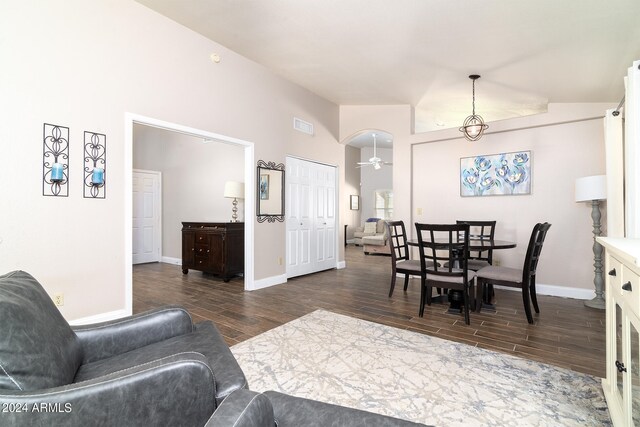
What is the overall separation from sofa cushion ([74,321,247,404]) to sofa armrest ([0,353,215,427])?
11 cm

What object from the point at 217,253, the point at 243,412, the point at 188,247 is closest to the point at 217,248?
the point at 217,253

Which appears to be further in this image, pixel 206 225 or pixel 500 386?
pixel 206 225

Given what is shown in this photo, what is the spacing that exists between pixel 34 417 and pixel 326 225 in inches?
210

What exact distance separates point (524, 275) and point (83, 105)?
14.7 ft

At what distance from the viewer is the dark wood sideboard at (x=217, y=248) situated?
520 cm

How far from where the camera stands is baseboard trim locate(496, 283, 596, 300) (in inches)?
164

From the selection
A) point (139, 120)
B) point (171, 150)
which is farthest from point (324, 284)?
point (171, 150)

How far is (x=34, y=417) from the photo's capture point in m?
0.90

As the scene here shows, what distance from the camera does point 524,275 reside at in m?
3.15

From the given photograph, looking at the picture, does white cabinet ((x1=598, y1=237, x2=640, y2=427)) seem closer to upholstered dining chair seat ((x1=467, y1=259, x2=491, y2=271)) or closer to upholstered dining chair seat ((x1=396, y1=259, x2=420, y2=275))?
upholstered dining chair seat ((x1=467, y1=259, x2=491, y2=271))

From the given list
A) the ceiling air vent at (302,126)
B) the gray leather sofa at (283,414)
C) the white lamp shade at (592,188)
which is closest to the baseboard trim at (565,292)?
the white lamp shade at (592,188)

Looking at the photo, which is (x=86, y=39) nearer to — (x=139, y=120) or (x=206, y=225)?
(x=139, y=120)

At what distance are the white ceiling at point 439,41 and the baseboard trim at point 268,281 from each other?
3.11 metres

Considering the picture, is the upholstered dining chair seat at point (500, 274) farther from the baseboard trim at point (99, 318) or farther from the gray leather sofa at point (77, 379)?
the baseboard trim at point (99, 318)
